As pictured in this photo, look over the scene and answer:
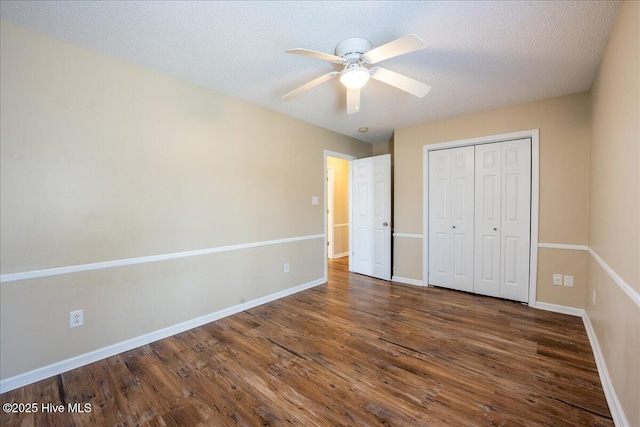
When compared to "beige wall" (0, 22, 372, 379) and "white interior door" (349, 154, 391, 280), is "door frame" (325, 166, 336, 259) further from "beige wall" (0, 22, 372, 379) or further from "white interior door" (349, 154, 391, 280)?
"beige wall" (0, 22, 372, 379)

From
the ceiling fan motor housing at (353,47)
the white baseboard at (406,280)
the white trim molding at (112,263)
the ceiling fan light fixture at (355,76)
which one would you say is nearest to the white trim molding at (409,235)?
the white baseboard at (406,280)

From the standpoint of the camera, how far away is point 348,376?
6.39 feet

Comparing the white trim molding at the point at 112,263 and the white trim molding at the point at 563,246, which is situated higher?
the white trim molding at the point at 563,246

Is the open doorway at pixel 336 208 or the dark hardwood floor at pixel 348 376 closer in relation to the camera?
the dark hardwood floor at pixel 348 376

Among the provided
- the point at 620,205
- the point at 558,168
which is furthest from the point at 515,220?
the point at 620,205

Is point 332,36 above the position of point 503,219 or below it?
above

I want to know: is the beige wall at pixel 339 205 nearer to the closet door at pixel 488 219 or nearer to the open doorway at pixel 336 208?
the open doorway at pixel 336 208

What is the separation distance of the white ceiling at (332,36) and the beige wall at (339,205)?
3.29 meters

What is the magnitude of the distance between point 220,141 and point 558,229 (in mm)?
3881

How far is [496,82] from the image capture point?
8.63 feet

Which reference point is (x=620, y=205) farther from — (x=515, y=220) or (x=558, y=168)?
(x=515, y=220)

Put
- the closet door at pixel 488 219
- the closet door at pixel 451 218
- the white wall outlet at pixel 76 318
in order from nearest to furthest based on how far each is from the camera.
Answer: the white wall outlet at pixel 76 318, the closet door at pixel 488 219, the closet door at pixel 451 218

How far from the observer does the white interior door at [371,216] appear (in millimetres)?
4348

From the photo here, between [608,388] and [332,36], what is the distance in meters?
2.92
